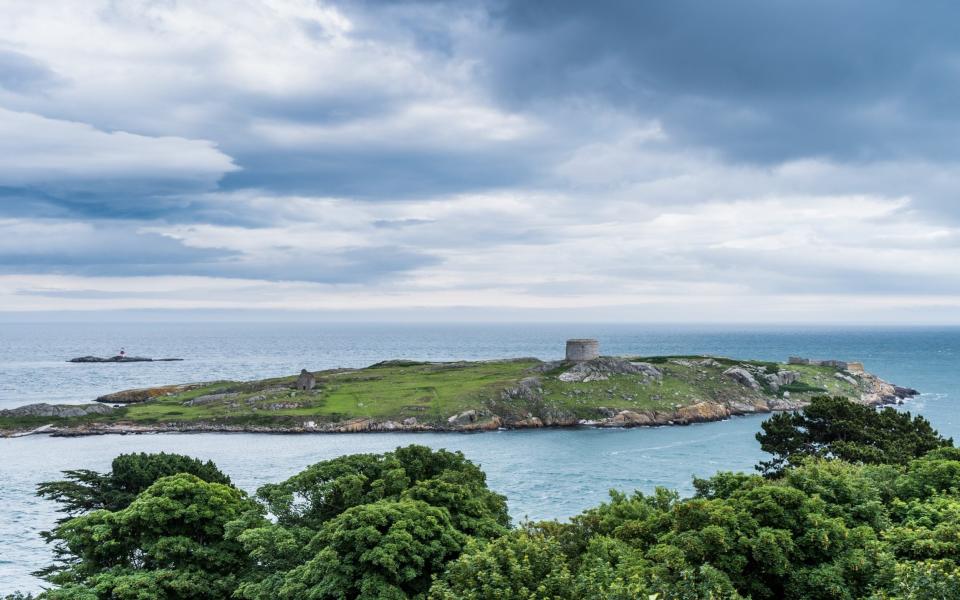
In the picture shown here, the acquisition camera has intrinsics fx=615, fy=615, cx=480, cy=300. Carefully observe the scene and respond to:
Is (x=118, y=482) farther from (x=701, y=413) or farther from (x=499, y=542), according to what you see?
(x=701, y=413)

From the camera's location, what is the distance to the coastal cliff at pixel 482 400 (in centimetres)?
9838

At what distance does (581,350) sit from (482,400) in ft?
99.0

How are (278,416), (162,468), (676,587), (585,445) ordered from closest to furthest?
(676,587) → (162,468) → (585,445) → (278,416)

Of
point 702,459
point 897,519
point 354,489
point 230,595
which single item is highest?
point 354,489

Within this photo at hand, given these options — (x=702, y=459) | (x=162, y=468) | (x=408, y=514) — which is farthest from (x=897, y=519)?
(x=702, y=459)

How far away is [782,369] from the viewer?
129250 millimetres

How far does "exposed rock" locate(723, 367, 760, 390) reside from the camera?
119 meters

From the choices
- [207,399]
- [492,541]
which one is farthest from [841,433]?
[207,399]

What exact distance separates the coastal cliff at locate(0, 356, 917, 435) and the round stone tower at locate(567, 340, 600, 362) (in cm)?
274

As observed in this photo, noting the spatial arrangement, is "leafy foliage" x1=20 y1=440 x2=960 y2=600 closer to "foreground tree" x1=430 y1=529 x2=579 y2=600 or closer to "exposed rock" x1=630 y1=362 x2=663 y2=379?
"foreground tree" x1=430 y1=529 x2=579 y2=600

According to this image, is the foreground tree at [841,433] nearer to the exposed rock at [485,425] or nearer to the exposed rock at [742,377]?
the exposed rock at [485,425]

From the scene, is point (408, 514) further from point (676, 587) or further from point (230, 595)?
point (676, 587)

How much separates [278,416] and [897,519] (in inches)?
3497

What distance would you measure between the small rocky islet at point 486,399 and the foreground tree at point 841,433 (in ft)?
156
